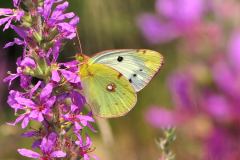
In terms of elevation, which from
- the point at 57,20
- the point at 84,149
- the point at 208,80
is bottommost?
the point at 208,80

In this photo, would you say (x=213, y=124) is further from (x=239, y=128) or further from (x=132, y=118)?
(x=132, y=118)

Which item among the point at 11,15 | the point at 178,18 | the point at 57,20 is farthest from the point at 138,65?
the point at 178,18

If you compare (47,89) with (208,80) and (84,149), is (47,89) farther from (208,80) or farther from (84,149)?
(208,80)

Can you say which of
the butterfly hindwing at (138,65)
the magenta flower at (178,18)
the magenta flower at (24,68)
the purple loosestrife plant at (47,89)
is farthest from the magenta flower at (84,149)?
the magenta flower at (178,18)

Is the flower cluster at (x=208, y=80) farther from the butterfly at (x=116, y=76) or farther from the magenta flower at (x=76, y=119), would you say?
the magenta flower at (x=76, y=119)

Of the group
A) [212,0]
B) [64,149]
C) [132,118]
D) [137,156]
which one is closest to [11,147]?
[137,156]

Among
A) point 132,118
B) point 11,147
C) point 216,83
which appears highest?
point 216,83

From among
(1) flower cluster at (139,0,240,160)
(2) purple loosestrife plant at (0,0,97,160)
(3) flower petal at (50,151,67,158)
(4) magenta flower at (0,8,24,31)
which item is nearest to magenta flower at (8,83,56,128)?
(2) purple loosestrife plant at (0,0,97,160)
